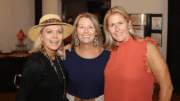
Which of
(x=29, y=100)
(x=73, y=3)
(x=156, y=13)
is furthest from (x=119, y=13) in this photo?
(x=73, y=3)

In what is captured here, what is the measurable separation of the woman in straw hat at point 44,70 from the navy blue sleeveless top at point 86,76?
8.5 inches

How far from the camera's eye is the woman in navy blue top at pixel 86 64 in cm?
169

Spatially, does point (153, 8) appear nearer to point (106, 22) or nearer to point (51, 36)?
point (106, 22)

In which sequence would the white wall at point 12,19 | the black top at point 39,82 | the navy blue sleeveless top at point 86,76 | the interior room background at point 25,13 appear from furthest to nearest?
1. the white wall at point 12,19
2. the interior room background at point 25,13
3. the navy blue sleeveless top at point 86,76
4. the black top at point 39,82

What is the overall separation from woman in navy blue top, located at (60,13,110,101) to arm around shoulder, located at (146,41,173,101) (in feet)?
2.00

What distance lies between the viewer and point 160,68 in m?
1.25

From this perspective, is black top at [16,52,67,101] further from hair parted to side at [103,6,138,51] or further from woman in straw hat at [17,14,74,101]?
hair parted to side at [103,6,138,51]

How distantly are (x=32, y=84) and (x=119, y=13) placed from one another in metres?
1.07

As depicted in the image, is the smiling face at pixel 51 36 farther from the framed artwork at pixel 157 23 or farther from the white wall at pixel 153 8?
the framed artwork at pixel 157 23

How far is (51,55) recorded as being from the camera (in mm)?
1567

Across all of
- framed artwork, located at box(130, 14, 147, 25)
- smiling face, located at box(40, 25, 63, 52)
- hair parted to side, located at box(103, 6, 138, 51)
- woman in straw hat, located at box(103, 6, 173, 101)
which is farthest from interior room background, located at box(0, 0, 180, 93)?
smiling face, located at box(40, 25, 63, 52)

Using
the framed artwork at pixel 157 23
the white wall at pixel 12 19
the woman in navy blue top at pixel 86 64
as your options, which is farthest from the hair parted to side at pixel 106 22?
the white wall at pixel 12 19

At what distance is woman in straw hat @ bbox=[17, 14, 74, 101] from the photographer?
1.14m

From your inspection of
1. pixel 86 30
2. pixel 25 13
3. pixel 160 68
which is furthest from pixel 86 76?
pixel 25 13
